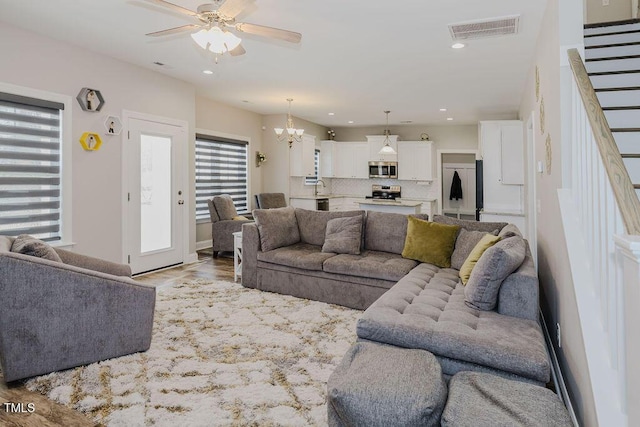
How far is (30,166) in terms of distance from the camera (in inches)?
157

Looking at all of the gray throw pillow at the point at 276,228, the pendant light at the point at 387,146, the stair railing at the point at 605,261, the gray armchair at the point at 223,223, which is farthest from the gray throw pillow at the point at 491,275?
the pendant light at the point at 387,146

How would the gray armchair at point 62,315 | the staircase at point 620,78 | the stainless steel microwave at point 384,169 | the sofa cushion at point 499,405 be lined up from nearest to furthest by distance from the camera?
Result: the sofa cushion at point 499,405, the gray armchair at point 62,315, the staircase at point 620,78, the stainless steel microwave at point 384,169

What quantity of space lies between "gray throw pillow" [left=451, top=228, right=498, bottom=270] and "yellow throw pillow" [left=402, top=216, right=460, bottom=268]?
0.20 feet

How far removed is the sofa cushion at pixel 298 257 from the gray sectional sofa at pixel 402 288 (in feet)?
0.04

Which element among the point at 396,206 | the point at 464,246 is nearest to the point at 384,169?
the point at 396,206

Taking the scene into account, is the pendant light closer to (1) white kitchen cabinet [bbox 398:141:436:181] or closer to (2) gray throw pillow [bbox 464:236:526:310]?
(1) white kitchen cabinet [bbox 398:141:436:181]

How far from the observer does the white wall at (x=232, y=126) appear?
279 inches

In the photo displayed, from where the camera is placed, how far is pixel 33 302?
238 centimetres

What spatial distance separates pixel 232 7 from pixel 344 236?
2.55m

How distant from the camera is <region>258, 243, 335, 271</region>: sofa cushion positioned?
4109 mm

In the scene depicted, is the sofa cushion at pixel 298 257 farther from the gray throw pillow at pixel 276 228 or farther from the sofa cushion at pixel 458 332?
the sofa cushion at pixel 458 332

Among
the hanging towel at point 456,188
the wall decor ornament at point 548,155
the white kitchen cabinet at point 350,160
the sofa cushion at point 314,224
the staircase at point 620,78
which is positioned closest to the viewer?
the staircase at point 620,78

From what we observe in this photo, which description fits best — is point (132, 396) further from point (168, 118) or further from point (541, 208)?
point (168, 118)

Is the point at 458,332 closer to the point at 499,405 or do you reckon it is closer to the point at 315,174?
the point at 499,405
